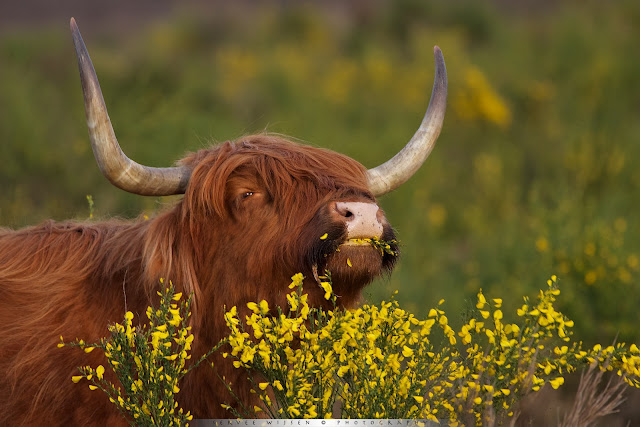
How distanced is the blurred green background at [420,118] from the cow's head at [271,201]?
0.44m

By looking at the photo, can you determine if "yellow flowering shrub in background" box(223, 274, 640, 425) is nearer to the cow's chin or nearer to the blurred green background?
the cow's chin

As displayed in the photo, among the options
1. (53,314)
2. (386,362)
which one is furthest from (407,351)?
(53,314)

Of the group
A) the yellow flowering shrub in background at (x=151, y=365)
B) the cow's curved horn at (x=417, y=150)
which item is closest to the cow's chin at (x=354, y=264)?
the yellow flowering shrub in background at (x=151, y=365)

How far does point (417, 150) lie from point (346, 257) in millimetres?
1160

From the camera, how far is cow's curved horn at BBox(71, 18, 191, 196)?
3.96 m

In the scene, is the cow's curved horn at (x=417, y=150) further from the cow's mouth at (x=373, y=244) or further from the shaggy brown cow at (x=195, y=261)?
the cow's mouth at (x=373, y=244)

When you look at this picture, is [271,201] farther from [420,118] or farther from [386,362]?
[420,118]

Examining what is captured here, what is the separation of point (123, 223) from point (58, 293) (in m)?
0.64

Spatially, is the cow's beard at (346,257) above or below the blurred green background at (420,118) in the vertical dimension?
above

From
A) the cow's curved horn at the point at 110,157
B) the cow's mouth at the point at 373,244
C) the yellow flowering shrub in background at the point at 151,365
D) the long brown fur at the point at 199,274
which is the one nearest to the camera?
the yellow flowering shrub in background at the point at 151,365

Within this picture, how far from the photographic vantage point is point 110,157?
4109mm

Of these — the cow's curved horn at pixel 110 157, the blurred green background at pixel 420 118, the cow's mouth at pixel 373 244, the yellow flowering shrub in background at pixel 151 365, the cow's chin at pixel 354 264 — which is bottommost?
the blurred green background at pixel 420 118

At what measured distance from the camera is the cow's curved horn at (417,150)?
15.7 feet

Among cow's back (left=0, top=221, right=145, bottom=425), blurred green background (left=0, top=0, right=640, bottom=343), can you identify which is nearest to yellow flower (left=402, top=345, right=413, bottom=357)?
blurred green background (left=0, top=0, right=640, bottom=343)
